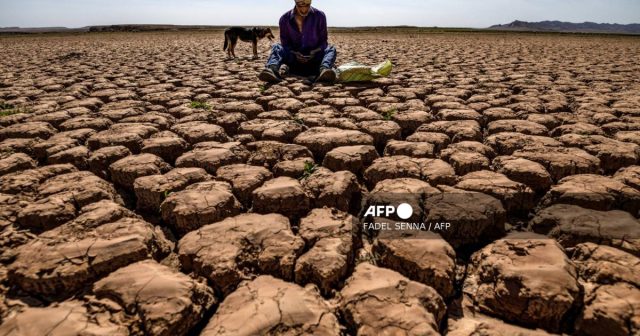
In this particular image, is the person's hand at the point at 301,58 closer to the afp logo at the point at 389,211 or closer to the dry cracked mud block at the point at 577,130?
the dry cracked mud block at the point at 577,130

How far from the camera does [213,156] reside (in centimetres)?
185

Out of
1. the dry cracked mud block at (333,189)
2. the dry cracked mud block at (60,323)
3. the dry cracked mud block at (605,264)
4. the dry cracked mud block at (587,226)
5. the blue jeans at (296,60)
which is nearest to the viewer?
the dry cracked mud block at (60,323)

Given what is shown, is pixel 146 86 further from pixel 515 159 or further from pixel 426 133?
pixel 515 159

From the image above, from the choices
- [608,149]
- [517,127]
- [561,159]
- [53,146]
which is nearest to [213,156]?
[53,146]

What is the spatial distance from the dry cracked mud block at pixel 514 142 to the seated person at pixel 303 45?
2.28 m

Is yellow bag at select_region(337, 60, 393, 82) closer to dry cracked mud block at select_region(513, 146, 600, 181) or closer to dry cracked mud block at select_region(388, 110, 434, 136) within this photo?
dry cracked mud block at select_region(388, 110, 434, 136)

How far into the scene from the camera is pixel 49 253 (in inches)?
43.7

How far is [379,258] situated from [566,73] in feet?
14.5

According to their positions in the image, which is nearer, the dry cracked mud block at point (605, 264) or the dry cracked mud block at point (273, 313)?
the dry cracked mud block at point (273, 313)

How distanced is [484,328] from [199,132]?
73.1 inches

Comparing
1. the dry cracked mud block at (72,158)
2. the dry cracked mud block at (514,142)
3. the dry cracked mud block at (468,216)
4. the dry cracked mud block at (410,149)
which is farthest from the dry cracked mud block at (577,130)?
the dry cracked mud block at (72,158)

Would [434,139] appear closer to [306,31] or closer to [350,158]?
[350,158]

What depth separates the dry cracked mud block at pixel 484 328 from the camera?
2.93ft

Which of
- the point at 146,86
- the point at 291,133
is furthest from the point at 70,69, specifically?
the point at 291,133
